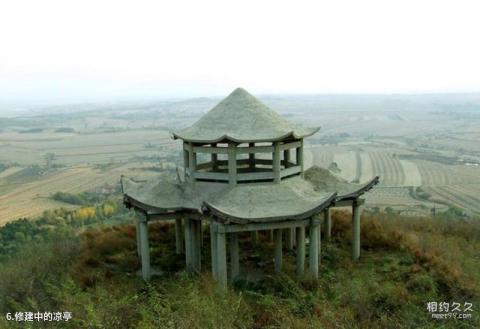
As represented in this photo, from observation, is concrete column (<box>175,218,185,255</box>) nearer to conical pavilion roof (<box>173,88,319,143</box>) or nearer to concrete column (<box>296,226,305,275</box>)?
conical pavilion roof (<box>173,88,319,143</box>)

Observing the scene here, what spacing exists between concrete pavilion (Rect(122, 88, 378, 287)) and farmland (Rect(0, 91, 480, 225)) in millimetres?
3795

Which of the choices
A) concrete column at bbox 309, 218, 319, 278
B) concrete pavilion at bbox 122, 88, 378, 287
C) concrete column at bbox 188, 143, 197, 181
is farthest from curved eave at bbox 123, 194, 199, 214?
concrete column at bbox 309, 218, 319, 278

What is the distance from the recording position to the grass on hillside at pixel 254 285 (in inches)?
379

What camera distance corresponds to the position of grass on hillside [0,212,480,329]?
9633mm

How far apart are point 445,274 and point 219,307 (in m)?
7.22

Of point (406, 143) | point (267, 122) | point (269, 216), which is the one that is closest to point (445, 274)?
point (269, 216)

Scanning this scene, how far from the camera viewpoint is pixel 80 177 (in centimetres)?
7306

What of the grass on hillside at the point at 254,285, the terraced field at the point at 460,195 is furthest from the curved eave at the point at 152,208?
the terraced field at the point at 460,195

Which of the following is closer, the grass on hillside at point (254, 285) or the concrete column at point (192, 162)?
the grass on hillside at point (254, 285)

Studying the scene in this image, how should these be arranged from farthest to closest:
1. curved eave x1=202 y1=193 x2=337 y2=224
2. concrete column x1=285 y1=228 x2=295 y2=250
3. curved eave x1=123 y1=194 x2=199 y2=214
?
concrete column x1=285 y1=228 x2=295 y2=250, curved eave x1=123 y1=194 x2=199 y2=214, curved eave x1=202 y1=193 x2=337 y2=224

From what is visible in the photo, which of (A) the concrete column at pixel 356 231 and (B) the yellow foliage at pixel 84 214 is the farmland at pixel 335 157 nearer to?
(A) the concrete column at pixel 356 231

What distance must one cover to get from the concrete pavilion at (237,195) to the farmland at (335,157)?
12.4ft

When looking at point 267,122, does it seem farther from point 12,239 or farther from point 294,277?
point 12,239

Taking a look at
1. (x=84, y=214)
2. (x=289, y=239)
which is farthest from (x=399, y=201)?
(x=289, y=239)
